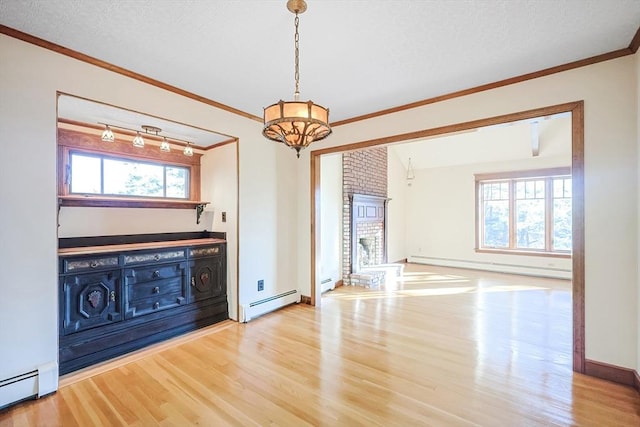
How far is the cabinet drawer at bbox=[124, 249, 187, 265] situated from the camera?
279 cm

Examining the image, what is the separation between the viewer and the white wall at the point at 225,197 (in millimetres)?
3547

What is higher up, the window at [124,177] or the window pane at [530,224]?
the window at [124,177]

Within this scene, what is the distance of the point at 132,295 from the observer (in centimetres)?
280

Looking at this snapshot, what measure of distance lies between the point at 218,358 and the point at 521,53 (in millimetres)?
3692

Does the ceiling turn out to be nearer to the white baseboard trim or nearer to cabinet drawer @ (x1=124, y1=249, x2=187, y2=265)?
cabinet drawer @ (x1=124, y1=249, x2=187, y2=265)

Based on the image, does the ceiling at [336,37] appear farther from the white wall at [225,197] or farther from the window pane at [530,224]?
the window pane at [530,224]

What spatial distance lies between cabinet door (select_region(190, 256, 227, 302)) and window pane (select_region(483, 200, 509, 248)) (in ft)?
20.3

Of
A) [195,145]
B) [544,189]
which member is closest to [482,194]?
[544,189]

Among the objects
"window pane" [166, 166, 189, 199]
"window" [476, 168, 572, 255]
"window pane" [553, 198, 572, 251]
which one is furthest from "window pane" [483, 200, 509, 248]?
"window pane" [166, 166, 189, 199]

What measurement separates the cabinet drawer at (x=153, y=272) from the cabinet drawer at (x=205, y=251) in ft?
0.55

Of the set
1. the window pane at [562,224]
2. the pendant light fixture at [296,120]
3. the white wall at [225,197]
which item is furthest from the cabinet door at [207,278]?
the window pane at [562,224]

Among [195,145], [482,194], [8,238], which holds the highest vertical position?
[195,145]

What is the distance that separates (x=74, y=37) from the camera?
2.05 meters

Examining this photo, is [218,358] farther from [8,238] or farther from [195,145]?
[195,145]
